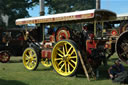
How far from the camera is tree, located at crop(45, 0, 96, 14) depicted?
38.4 metres

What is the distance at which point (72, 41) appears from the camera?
26.8ft

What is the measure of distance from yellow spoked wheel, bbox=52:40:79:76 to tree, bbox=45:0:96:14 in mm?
30160

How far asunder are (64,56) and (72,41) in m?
0.72

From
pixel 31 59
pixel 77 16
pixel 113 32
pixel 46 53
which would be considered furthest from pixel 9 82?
pixel 113 32

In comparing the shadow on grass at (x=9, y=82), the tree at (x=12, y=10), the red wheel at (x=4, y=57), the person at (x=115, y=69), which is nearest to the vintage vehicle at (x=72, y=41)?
the person at (x=115, y=69)

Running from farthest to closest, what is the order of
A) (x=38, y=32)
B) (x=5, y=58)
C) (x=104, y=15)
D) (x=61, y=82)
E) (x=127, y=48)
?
1. (x=5, y=58)
2. (x=38, y=32)
3. (x=104, y=15)
4. (x=127, y=48)
5. (x=61, y=82)

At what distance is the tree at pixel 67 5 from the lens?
126ft

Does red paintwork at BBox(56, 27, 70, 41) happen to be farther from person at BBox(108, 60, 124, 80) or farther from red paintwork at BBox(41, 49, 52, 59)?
person at BBox(108, 60, 124, 80)

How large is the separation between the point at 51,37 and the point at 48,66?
2.22 meters

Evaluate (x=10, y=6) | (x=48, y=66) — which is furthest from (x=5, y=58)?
(x=10, y=6)

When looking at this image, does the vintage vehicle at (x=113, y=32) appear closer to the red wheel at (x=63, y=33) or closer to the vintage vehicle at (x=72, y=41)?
the vintage vehicle at (x=72, y=41)

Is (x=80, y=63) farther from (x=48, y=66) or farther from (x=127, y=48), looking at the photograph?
(x=48, y=66)

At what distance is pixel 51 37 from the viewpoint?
400 inches

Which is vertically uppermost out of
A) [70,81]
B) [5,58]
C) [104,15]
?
[104,15]
